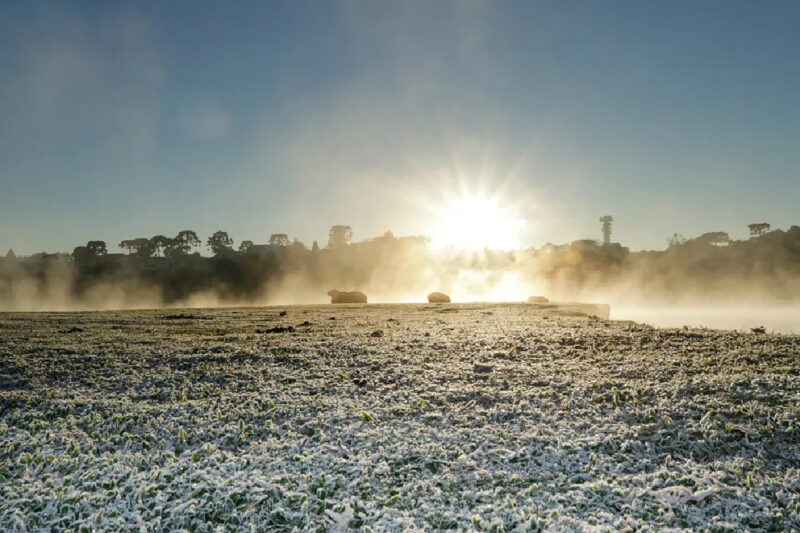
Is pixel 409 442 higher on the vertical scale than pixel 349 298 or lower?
lower

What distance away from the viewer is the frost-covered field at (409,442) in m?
6.75

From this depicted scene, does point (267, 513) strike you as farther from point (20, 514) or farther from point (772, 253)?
point (772, 253)

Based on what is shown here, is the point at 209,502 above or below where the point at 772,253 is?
below

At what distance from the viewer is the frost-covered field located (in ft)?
22.1

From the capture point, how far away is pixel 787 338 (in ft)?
57.0

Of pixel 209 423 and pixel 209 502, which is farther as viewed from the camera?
pixel 209 423

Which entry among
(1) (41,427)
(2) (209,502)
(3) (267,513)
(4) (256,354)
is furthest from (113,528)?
(4) (256,354)

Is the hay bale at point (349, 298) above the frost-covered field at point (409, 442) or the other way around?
above

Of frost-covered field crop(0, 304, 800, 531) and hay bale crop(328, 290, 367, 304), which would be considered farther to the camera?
hay bale crop(328, 290, 367, 304)

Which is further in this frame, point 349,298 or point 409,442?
point 349,298

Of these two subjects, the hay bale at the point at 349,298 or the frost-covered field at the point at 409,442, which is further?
the hay bale at the point at 349,298

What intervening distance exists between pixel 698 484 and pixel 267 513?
6.60 meters

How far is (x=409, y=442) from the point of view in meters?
8.87

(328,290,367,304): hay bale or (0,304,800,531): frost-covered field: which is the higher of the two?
(328,290,367,304): hay bale
